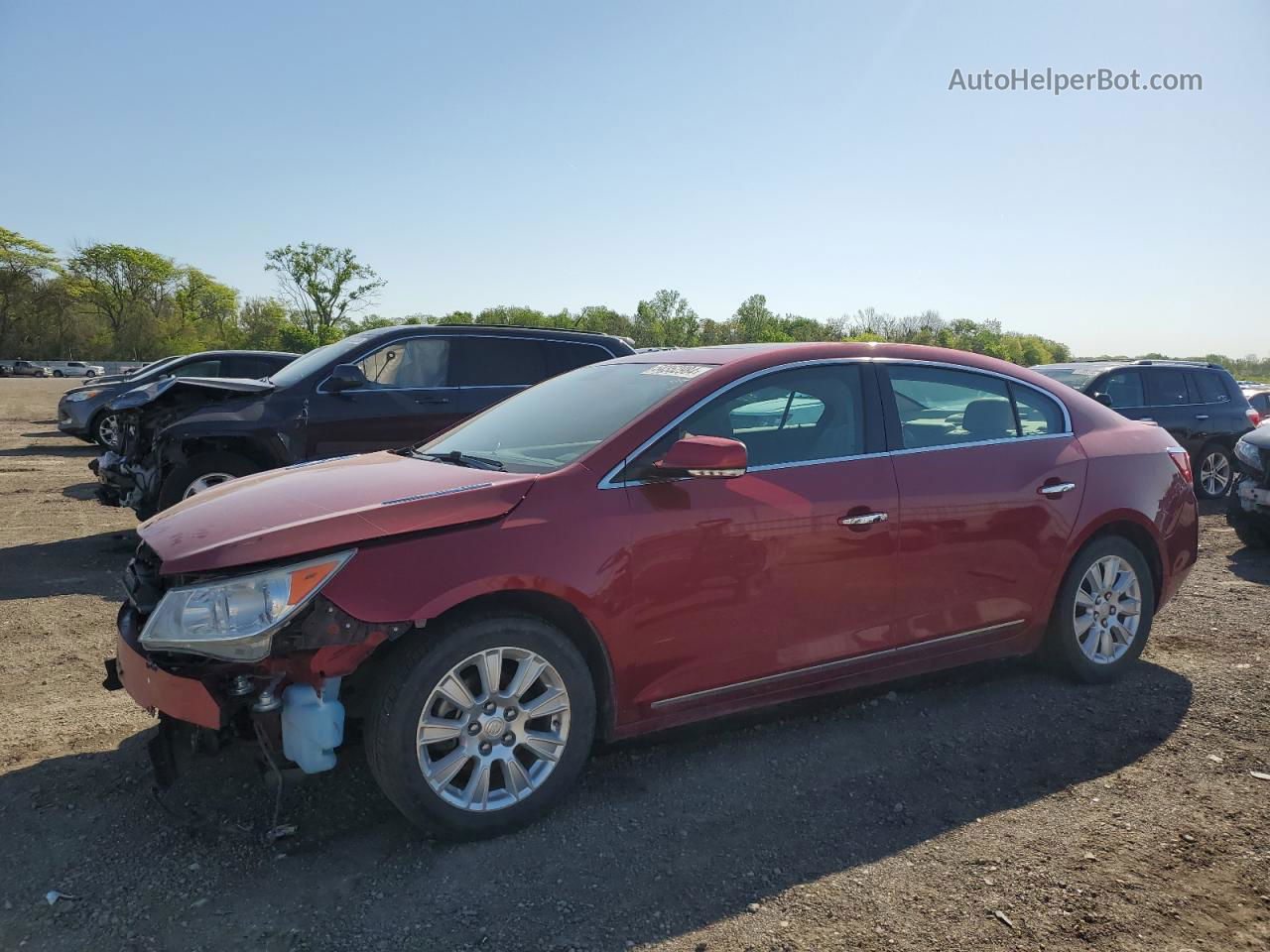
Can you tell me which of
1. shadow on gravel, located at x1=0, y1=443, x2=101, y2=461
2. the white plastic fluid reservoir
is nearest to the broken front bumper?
the white plastic fluid reservoir

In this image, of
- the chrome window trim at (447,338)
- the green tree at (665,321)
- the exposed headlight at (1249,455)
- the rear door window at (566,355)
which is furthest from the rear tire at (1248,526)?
the green tree at (665,321)

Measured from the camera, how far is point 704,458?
129 inches

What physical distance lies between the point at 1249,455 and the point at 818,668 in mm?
6467

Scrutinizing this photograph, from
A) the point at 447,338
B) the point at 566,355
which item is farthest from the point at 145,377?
the point at 566,355

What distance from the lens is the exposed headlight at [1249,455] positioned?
26.1 feet

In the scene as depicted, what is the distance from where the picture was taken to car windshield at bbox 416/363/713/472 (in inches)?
142

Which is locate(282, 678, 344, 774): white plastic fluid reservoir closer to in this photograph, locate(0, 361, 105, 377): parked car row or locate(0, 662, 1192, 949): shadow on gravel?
locate(0, 662, 1192, 949): shadow on gravel

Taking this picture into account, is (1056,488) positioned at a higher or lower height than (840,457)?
lower

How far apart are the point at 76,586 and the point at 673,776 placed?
5077mm

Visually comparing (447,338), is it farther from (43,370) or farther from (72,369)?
(43,370)

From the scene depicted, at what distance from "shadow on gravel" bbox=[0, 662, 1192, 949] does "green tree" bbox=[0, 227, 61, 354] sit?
79.1 m

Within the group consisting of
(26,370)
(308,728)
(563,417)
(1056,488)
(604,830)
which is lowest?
(604,830)

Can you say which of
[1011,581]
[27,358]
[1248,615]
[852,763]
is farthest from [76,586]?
[27,358]

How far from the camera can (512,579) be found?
304 centimetres
